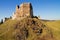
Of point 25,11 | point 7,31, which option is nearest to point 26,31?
point 7,31

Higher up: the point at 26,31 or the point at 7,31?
the point at 7,31

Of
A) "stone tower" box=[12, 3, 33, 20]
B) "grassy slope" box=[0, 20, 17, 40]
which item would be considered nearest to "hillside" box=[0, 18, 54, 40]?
"grassy slope" box=[0, 20, 17, 40]

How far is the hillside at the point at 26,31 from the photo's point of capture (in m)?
143

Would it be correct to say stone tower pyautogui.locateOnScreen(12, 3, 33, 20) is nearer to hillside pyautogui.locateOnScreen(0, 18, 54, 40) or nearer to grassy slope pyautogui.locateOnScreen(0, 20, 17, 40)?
hillside pyautogui.locateOnScreen(0, 18, 54, 40)

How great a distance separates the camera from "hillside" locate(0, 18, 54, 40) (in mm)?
143375

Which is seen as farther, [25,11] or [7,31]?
[25,11]

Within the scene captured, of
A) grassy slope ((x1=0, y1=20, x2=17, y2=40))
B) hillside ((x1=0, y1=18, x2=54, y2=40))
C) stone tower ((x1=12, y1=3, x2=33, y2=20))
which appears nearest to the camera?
grassy slope ((x1=0, y1=20, x2=17, y2=40))

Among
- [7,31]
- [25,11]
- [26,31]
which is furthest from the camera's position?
[25,11]

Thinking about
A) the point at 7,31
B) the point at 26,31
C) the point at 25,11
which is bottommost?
the point at 26,31

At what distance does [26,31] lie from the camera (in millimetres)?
147250

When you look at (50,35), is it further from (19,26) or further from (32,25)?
(19,26)

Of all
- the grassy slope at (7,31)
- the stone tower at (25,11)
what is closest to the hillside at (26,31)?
the grassy slope at (7,31)

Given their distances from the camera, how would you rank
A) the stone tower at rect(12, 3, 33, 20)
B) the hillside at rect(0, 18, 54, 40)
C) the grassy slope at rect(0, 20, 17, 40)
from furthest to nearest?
the stone tower at rect(12, 3, 33, 20), the hillside at rect(0, 18, 54, 40), the grassy slope at rect(0, 20, 17, 40)

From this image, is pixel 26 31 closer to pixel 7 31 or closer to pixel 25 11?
pixel 7 31
